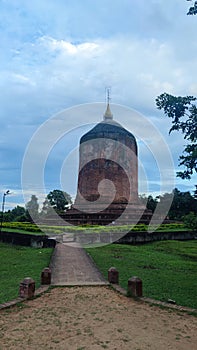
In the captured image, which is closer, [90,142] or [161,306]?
[161,306]

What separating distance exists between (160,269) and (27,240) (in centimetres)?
698

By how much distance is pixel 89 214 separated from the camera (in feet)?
68.7

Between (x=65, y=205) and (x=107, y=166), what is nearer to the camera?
(x=107, y=166)

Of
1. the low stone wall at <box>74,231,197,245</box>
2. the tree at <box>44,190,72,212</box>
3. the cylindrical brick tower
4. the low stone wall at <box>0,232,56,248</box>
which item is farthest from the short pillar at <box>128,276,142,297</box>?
the tree at <box>44,190,72,212</box>

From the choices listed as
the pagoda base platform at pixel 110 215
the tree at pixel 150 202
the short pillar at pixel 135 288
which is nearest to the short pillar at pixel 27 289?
the short pillar at pixel 135 288

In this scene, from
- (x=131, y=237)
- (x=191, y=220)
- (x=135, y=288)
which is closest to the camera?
(x=135, y=288)

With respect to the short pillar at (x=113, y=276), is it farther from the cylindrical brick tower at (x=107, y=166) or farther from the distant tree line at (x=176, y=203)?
the distant tree line at (x=176, y=203)

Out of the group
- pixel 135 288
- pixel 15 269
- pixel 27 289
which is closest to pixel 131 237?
pixel 15 269

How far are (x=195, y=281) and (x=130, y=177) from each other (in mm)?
18706

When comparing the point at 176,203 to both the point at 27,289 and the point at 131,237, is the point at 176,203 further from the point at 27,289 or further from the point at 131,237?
the point at 27,289

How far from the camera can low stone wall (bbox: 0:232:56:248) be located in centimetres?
1268

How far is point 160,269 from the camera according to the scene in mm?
8242

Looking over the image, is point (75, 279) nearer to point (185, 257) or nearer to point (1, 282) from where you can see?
point (1, 282)

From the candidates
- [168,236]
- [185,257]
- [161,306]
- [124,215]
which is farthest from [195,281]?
[124,215]
